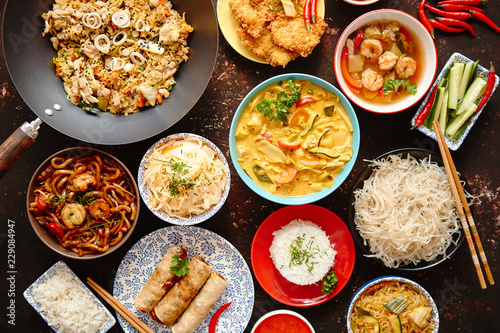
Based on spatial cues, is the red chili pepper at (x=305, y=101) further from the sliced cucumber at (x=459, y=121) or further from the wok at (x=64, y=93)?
the sliced cucumber at (x=459, y=121)

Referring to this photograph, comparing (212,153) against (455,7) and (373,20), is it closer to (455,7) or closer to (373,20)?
(373,20)

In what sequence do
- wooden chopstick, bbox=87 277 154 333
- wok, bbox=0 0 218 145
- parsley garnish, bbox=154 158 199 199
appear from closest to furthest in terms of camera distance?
wok, bbox=0 0 218 145 → parsley garnish, bbox=154 158 199 199 → wooden chopstick, bbox=87 277 154 333

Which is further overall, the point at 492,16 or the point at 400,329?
the point at 492,16

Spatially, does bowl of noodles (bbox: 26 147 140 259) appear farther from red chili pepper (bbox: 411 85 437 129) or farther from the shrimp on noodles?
red chili pepper (bbox: 411 85 437 129)

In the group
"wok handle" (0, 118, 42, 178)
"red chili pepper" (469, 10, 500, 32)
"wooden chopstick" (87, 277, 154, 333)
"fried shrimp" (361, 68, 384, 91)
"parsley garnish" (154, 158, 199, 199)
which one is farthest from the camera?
"red chili pepper" (469, 10, 500, 32)

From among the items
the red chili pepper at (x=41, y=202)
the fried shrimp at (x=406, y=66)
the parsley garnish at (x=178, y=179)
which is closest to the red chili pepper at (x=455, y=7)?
the fried shrimp at (x=406, y=66)

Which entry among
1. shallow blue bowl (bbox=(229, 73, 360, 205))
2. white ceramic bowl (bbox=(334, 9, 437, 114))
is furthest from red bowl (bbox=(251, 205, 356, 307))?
white ceramic bowl (bbox=(334, 9, 437, 114))

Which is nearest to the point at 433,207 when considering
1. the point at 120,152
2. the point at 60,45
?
the point at 120,152
